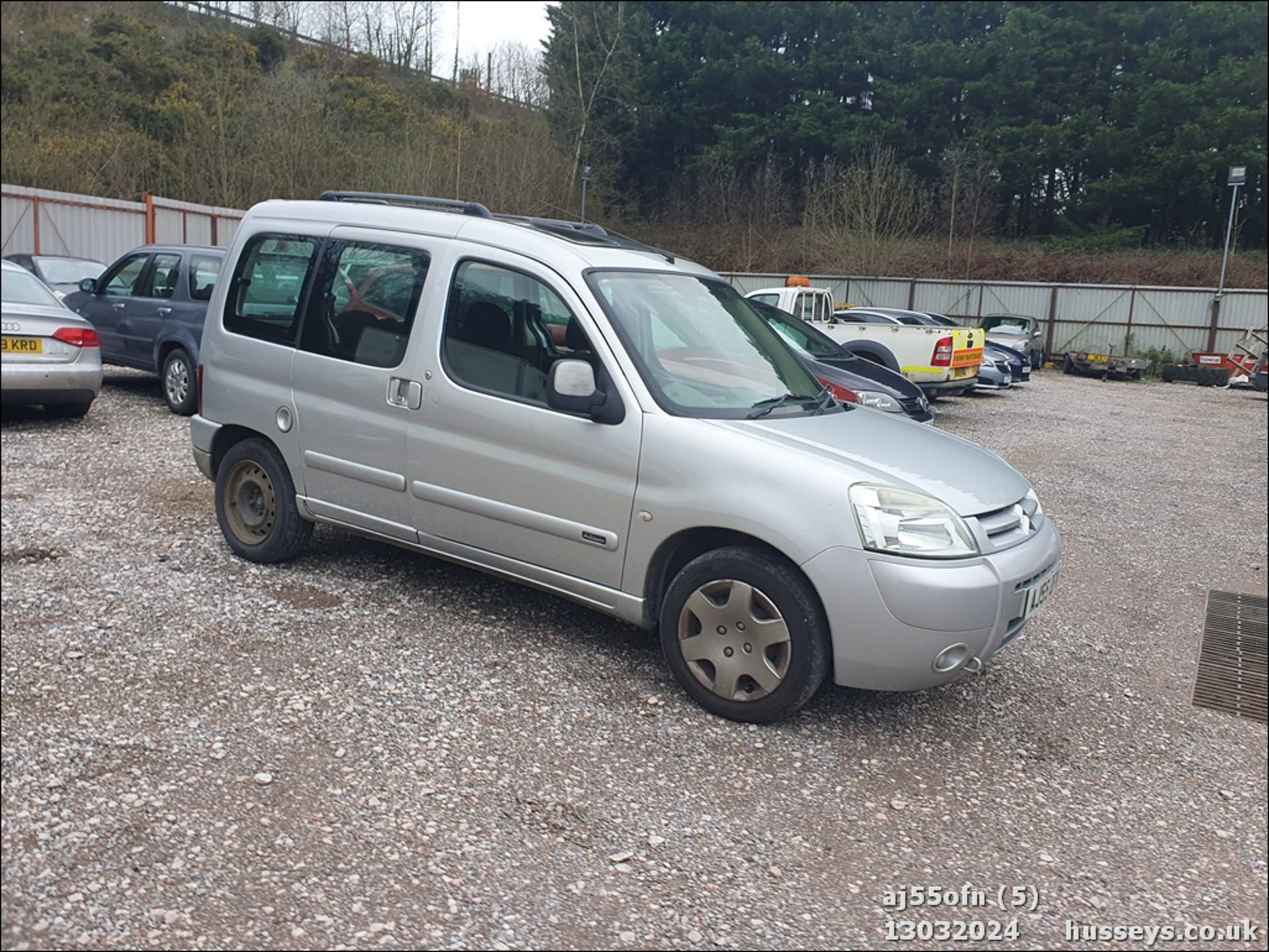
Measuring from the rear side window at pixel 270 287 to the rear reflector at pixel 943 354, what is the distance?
12.6 metres

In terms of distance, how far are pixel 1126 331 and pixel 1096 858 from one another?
32.8 m

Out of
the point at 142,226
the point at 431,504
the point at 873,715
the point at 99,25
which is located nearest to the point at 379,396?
the point at 431,504

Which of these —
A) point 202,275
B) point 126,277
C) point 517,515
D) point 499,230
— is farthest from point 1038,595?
point 126,277

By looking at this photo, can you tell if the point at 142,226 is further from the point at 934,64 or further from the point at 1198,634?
the point at 934,64

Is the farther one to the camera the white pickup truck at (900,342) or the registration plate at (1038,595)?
the white pickup truck at (900,342)

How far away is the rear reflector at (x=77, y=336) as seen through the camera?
836 centimetres

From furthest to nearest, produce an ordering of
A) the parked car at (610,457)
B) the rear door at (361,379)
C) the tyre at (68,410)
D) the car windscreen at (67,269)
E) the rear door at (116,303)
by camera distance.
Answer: the car windscreen at (67,269) → the rear door at (116,303) → the tyre at (68,410) → the rear door at (361,379) → the parked car at (610,457)

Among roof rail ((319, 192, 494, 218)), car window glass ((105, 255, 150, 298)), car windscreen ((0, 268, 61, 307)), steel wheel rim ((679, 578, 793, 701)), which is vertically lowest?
steel wheel rim ((679, 578, 793, 701))

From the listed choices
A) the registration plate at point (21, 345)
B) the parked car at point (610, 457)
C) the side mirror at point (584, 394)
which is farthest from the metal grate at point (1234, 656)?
the registration plate at point (21, 345)

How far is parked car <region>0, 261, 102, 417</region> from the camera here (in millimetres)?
8266

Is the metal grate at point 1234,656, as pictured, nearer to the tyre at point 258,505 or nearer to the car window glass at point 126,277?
the tyre at point 258,505

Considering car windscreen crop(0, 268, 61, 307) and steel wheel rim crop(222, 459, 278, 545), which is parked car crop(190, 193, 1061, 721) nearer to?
steel wheel rim crop(222, 459, 278, 545)

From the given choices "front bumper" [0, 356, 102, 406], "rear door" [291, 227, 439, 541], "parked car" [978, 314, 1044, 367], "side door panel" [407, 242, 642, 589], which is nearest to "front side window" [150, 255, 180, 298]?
"front bumper" [0, 356, 102, 406]

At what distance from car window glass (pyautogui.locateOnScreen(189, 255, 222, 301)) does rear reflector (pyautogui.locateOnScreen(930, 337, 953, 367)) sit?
10.7 m
